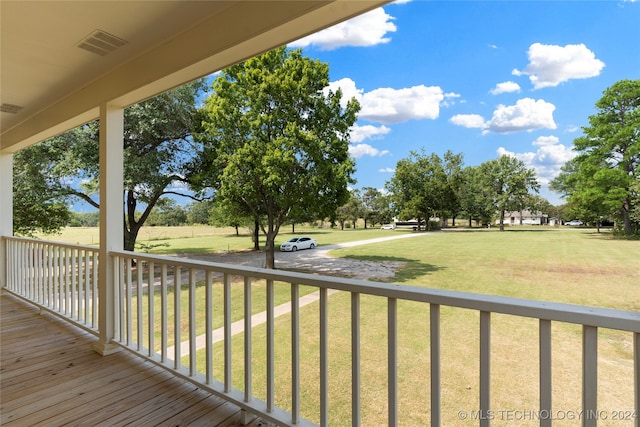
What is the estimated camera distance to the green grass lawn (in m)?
2.23

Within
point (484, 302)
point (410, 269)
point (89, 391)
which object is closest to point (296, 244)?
point (410, 269)

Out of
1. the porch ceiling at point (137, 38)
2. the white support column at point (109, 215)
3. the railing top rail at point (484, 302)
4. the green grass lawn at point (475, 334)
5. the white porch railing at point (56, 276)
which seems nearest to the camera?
the railing top rail at point (484, 302)

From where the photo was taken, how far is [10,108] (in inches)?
111

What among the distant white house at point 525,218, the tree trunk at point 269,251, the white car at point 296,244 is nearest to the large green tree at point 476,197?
the distant white house at point 525,218

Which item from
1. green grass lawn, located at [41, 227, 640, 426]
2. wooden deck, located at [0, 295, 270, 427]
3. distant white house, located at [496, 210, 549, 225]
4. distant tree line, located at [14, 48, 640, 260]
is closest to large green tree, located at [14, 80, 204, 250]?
distant tree line, located at [14, 48, 640, 260]

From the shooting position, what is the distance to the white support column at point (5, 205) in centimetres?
356

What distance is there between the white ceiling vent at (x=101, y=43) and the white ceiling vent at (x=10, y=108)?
1.67 metres

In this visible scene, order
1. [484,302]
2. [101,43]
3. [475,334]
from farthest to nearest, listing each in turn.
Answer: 1. [475,334]
2. [101,43]
3. [484,302]

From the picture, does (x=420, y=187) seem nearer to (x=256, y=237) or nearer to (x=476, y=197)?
(x=476, y=197)

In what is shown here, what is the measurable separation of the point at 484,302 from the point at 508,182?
3645 mm

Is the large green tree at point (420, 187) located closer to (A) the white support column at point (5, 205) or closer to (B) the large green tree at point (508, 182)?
(B) the large green tree at point (508, 182)

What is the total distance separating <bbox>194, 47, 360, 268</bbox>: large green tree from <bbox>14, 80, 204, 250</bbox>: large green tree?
1.86 ft

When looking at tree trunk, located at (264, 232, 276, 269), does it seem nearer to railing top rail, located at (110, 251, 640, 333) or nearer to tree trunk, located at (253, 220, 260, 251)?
tree trunk, located at (253, 220, 260, 251)

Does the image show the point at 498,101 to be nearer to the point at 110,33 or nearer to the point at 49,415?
the point at 110,33
